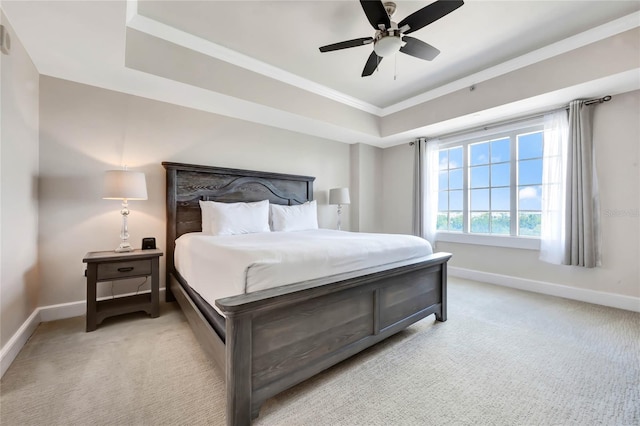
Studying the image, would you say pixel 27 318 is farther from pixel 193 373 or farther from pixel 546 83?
pixel 546 83

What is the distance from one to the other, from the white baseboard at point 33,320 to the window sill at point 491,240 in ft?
14.0

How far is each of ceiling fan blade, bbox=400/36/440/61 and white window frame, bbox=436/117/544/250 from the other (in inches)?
84.8

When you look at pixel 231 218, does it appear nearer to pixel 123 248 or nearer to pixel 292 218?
pixel 292 218

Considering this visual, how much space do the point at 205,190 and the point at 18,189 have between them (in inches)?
61.0

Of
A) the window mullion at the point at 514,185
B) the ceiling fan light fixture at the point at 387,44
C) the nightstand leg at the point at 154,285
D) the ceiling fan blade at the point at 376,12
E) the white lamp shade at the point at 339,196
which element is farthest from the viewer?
the white lamp shade at the point at 339,196

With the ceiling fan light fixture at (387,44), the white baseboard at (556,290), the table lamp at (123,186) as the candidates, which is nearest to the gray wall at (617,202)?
the white baseboard at (556,290)

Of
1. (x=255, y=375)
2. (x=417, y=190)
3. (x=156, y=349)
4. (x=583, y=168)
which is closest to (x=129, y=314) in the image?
(x=156, y=349)

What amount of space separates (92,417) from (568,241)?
15.0 feet

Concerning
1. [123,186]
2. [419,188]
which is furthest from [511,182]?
[123,186]

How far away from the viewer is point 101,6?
5.68 feet

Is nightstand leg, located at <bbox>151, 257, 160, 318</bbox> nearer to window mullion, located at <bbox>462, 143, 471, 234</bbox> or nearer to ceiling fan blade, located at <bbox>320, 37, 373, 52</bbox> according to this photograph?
ceiling fan blade, located at <bbox>320, 37, 373, 52</bbox>

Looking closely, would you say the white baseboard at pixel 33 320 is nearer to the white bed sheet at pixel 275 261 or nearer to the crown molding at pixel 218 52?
the white bed sheet at pixel 275 261

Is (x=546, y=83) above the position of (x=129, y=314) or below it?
above

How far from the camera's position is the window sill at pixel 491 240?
3.55 meters
